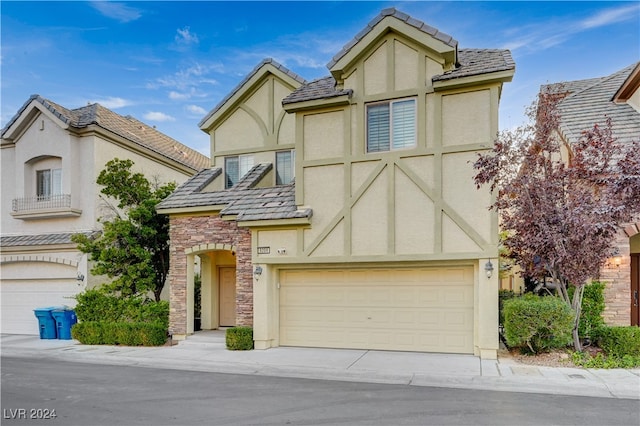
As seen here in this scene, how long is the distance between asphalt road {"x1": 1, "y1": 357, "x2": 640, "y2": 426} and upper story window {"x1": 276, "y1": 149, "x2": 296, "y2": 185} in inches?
270

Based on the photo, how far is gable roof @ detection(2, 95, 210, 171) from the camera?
51.5ft

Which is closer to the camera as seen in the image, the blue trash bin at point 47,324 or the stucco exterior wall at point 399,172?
the stucco exterior wall at point 399,172

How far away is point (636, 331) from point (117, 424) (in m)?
9.96

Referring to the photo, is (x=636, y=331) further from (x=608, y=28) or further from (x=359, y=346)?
(x=608, y=28)

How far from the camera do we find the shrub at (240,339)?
11126 mm

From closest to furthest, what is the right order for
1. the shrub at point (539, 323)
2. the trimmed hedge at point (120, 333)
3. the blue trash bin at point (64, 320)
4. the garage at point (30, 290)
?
1. the shrub at point (539, 323)
2. the trimmed hedge at point (120, 333)
3. the blue trash bin at point (64, 320)
4. the garage at point (30, 290)

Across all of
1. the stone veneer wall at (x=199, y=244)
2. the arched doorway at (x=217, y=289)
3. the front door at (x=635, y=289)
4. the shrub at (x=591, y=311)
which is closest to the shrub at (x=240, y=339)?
the stone veneer wall at (x=199, y=244)

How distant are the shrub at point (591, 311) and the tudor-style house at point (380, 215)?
2121 mm

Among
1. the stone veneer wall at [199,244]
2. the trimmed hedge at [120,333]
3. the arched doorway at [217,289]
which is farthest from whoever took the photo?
the arched doorway at [217,289]

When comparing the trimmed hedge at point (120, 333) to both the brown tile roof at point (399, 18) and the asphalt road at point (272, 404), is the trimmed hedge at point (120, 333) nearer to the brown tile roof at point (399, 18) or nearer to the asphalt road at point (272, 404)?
the asphalt road at point (272, 404)

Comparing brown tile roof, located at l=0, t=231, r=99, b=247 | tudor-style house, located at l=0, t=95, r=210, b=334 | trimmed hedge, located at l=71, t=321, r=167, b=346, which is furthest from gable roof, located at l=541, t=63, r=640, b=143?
brown tile roof, located at l=0, t=231, r=99, b=247

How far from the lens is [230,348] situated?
11.3m

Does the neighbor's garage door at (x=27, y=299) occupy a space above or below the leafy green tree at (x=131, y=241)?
below

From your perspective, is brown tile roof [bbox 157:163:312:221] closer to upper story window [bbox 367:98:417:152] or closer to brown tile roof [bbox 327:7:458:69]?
upper story window [bbox 367:98:417:152]
